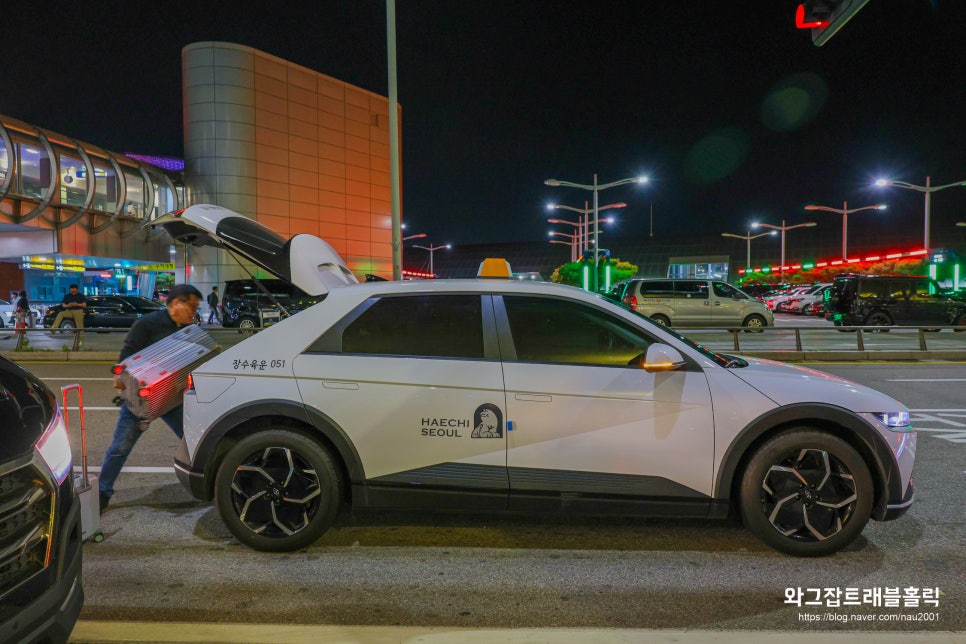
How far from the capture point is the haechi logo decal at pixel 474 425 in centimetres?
374

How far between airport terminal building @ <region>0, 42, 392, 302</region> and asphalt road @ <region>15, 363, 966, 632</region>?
26.3 metres

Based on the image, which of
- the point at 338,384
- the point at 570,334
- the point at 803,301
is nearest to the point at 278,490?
the point at 338,384

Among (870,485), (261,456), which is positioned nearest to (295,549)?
(261,456)

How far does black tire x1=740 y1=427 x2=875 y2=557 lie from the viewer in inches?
146

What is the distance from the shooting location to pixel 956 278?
3909 centimetres

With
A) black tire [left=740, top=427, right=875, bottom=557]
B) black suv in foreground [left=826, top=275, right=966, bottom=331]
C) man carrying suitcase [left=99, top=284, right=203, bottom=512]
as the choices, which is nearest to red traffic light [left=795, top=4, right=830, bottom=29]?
black tire [left=740, top=427, right=875, bottom=557]

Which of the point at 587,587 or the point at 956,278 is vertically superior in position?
the point at 956,278

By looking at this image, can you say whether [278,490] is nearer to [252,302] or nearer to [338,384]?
[338,384]

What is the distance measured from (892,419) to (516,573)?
2.42m

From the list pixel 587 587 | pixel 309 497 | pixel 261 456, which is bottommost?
pixel 587 587

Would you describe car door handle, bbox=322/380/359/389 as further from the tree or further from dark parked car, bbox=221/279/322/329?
the tree

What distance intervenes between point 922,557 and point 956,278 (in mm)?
44586

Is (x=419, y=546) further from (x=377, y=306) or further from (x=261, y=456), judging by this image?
(x=377, y=306)

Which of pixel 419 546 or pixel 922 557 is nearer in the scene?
pixel 922 557
